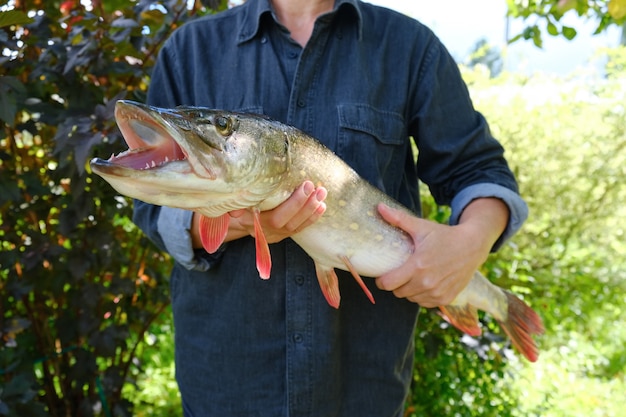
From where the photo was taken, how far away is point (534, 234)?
15.5 ft

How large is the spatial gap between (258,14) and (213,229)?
27.1 inches

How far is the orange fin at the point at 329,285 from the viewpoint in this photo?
159 cm

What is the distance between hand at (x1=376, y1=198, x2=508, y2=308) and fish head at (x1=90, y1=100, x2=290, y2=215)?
17.5 inches

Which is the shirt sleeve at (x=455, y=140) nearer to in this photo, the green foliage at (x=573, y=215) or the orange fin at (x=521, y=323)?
the orange fin at (x=521, y=323)

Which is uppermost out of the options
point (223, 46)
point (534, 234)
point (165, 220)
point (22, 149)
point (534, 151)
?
point (223, 46)

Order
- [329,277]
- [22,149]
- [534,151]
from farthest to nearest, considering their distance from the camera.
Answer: [534,151] → [22,149] → [329,277]

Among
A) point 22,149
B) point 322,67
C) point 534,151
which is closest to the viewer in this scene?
point 322,67

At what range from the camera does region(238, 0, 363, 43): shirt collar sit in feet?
5.74

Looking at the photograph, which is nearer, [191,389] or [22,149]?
[191,389]

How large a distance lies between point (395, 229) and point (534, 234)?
11.2 ft

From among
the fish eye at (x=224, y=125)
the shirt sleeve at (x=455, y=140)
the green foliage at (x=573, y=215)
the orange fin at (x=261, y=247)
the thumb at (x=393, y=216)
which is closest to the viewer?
the fish eye at (x=224, y=125)

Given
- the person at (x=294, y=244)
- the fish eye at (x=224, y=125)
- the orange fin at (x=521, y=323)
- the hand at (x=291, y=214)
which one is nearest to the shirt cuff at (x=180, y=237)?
the person at (x=294, y=244)

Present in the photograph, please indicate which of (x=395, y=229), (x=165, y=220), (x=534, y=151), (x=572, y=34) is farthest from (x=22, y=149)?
(x=534, y=151)

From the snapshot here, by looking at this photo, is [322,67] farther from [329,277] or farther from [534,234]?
[534,234]
